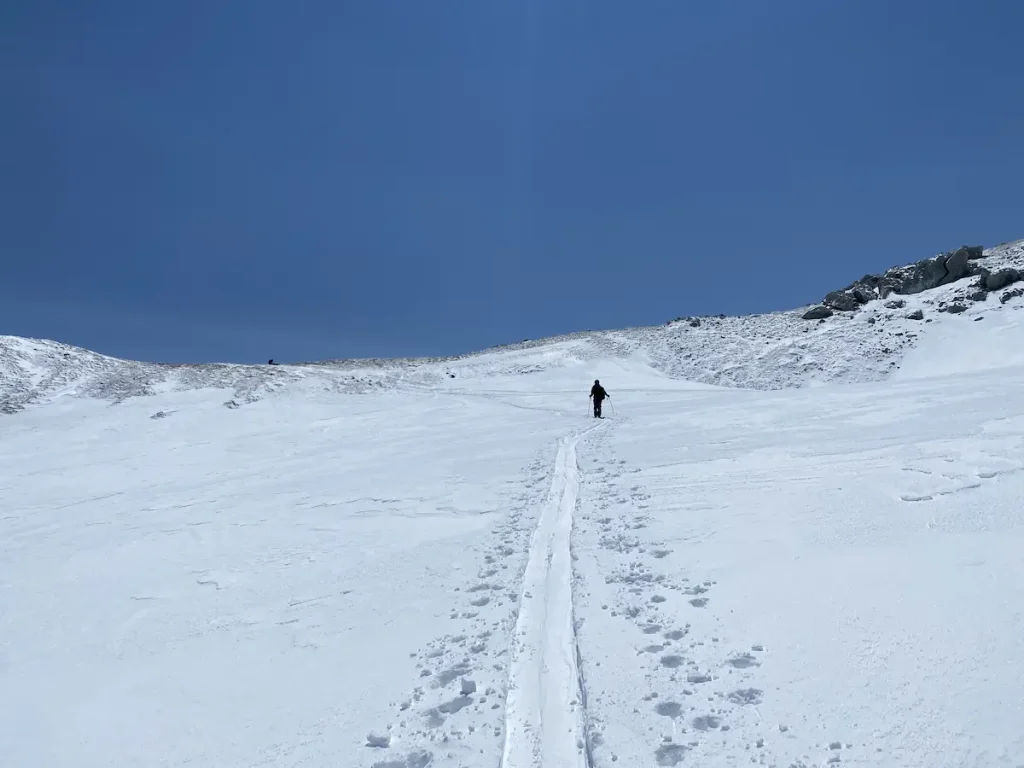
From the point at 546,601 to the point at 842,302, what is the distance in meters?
48.2

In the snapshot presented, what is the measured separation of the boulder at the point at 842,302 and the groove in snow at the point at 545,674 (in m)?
46.0

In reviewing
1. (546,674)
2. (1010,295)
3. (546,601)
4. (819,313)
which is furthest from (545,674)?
(819,313)

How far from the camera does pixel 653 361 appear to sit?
4222 cm

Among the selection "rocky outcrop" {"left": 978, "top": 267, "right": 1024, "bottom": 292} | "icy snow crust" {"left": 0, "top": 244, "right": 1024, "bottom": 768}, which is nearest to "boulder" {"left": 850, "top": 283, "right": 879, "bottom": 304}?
"rocky outcrop" {"left": 978, "top": 267, "right": 1024, "bottom": 292}

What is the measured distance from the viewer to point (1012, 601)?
4.93 m

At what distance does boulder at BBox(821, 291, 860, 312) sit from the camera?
1761 inches

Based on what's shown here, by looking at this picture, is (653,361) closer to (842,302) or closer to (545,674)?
(842,302)

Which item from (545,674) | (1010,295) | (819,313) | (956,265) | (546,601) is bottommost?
(545,674)

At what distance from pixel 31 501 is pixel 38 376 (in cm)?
1769

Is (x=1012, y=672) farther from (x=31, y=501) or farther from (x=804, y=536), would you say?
(x=31, y=501)

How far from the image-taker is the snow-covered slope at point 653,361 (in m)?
27.4

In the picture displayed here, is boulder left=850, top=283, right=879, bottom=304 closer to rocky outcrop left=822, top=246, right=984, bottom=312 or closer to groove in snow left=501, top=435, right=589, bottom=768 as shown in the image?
rocky outcrop left=822, top=246, right=984, bottom=312

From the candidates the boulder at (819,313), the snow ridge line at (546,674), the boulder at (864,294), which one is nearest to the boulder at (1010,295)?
the boulder at (864,294)

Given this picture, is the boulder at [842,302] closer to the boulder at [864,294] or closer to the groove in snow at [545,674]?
the boulder at [864,294]
